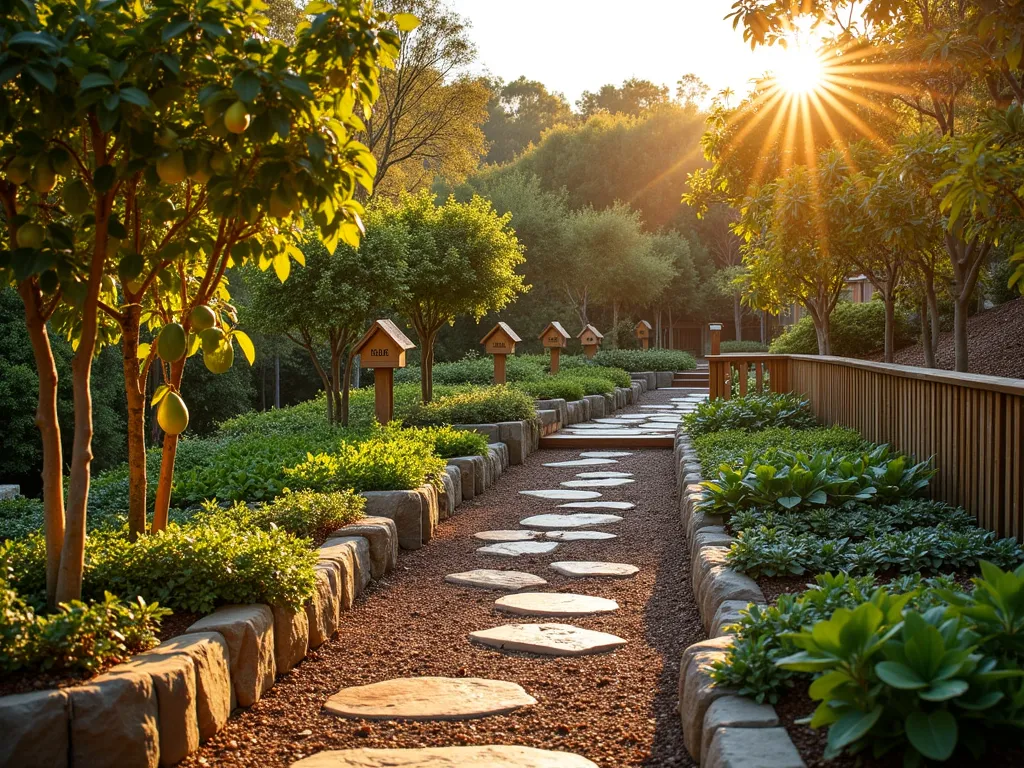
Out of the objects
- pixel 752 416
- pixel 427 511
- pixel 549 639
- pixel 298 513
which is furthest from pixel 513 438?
pixel 549 639

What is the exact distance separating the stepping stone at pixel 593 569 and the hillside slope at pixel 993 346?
15.7ft

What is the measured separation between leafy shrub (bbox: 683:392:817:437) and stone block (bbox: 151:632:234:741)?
6.50 meters

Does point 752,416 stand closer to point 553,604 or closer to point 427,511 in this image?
point 427,511

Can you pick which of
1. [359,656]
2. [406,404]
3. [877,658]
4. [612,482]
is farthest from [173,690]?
[406,404]

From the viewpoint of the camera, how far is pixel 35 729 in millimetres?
2311

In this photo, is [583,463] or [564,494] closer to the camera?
[564,494]

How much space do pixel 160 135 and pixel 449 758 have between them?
2.10m

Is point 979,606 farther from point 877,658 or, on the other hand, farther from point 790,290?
point 790,290

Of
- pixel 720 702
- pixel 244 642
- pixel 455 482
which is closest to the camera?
pixel 720 702

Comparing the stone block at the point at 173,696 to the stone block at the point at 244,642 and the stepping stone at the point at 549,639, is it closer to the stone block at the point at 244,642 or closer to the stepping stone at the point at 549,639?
the stone block at the point at 244,642

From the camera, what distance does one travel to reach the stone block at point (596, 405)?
48.6ft

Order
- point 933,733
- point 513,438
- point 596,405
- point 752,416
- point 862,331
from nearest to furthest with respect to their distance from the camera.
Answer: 1. point 933,733
2. point 752,416
3. point 513,438
4. point 596,405
5. point 862,331

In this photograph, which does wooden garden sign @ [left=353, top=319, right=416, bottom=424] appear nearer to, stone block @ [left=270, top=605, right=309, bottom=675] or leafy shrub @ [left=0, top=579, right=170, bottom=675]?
stone block @ [left=270, top=605, right=309, bottom=675]

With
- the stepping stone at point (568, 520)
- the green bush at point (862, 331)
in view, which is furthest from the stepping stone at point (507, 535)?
the green bush at point (862, 331)
